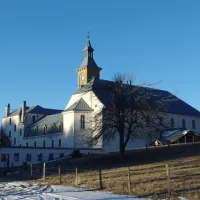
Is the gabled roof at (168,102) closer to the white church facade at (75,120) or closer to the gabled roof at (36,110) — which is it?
the white church facade at (75,120)

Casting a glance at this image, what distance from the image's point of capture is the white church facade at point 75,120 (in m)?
69.6

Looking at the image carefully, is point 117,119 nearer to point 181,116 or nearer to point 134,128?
point 134,128

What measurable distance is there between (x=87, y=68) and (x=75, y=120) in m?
22.5

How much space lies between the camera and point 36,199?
55.4 ft

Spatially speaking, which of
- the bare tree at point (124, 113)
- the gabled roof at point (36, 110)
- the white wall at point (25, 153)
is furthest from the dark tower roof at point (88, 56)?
the bare tree at point (124, 113)

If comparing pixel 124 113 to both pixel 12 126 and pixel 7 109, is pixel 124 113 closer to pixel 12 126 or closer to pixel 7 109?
pixel 12 126

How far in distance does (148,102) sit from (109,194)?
29976 millimetres

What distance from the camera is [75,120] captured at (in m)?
70.6

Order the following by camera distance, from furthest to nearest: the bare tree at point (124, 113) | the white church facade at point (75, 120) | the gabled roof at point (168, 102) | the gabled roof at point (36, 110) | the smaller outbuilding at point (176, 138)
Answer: the gabled roof at point (36, 110), the gabled roof at point (168, 102), the white church facade at point (75, 120), the smaller outbuilding at point (176, 138), the bare tree at point (124, 113)

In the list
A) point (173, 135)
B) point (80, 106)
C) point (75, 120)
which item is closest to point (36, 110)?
point (80, 106)

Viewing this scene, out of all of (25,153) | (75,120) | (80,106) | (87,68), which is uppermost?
(87,68)

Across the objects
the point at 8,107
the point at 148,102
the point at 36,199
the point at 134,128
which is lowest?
the point at 36,199

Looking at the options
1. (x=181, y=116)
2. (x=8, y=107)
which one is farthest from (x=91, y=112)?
(x=8, y=107)

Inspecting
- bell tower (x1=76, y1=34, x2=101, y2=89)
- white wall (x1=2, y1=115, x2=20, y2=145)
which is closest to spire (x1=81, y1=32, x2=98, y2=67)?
bell tower (x1=76, y1=34, x2=101, y2=89)
